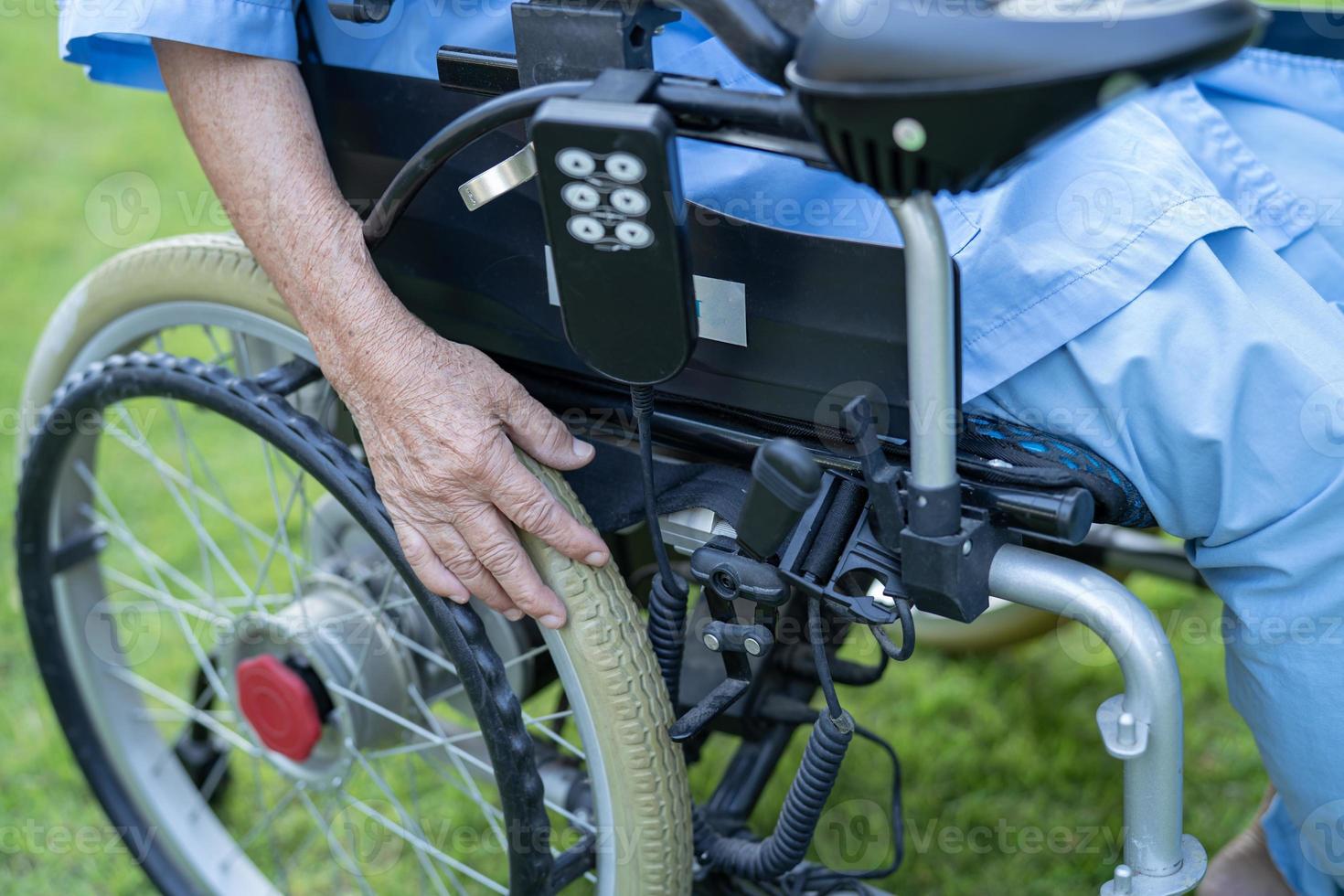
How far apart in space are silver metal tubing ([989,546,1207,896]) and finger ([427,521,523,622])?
1.31ft

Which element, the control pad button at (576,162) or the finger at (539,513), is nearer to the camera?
the control pad button at (576,162)

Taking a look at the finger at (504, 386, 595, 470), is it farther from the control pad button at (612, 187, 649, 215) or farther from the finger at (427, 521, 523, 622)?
the control pad button at (612, 187, 649, 215)

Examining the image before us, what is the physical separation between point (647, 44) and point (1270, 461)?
1.65 ft

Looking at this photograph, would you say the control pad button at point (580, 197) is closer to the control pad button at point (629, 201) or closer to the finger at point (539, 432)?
the control pad button at point (629, 201)

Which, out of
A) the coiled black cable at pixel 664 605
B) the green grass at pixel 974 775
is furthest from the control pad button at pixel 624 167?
the green grass at pixel 974 775

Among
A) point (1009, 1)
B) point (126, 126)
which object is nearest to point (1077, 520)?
point (1009, 1)

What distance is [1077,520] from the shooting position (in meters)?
0.83

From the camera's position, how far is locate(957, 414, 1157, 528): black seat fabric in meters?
0.87

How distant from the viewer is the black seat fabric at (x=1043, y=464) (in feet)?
2.85

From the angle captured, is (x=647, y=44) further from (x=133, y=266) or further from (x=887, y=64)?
(x=133, y=266)
